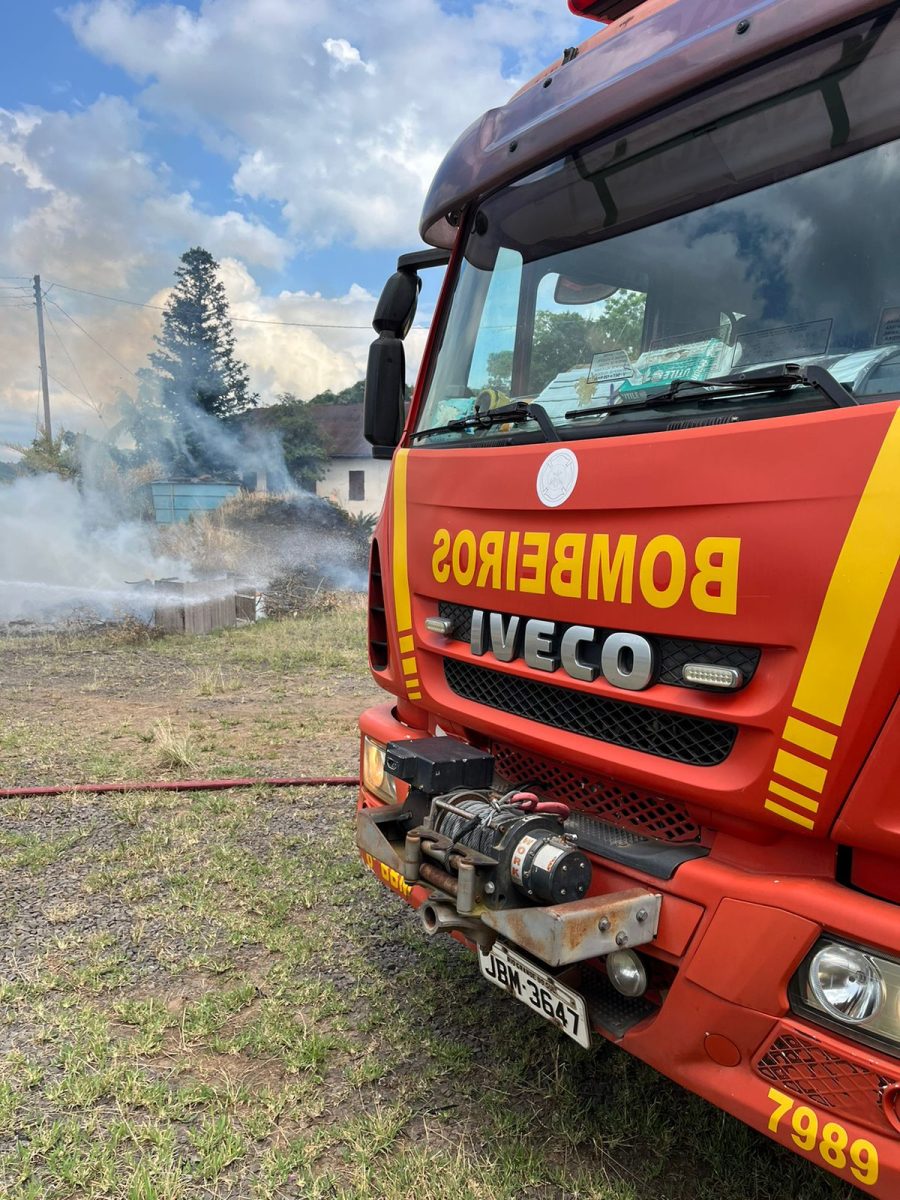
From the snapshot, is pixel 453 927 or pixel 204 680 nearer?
pixel 453 927

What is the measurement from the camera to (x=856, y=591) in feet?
5.26

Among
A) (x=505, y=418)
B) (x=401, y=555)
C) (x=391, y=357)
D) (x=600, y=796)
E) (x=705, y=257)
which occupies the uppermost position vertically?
(x=705, y=257)

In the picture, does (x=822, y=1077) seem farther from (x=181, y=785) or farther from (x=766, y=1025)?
(x=181, y=785)

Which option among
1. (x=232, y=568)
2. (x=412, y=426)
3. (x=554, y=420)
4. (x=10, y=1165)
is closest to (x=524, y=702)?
(x=554, y=420)

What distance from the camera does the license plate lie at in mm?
2025

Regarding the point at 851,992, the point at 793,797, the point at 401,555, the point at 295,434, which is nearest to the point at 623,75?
the point at 401,555

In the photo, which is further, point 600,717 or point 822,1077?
point 600,717

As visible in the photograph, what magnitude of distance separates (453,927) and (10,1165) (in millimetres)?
1353

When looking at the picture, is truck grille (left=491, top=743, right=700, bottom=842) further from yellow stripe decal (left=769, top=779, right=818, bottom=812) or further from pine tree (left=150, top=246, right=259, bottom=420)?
pine tree (left=150, top=246, right=259, bottom=420)

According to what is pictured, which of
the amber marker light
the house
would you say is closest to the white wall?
Result: the house

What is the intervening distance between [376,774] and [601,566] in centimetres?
136

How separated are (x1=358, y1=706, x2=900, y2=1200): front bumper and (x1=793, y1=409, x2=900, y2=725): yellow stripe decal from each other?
0.41m

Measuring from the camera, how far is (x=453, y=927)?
2.17 metres

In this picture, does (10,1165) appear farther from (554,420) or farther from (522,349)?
(522,349)
